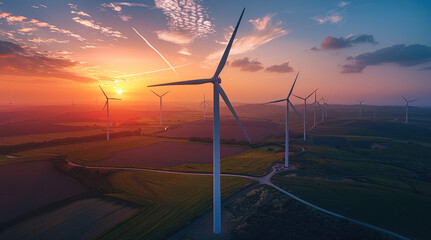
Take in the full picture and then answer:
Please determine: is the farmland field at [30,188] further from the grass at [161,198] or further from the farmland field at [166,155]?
the farmland field at [166,155]

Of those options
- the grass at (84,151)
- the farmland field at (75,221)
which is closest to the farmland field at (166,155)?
the grass at (84,151)

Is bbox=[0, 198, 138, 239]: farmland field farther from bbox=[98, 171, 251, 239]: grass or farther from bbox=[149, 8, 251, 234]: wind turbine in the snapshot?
bbox=[149, 8, 251, 234]: wind turbine

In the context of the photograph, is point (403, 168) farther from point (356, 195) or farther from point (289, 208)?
point (289, 208)

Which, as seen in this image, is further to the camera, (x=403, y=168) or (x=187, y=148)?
(x=187, y=148)

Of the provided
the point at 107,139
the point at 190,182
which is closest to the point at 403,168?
the point at 190,182

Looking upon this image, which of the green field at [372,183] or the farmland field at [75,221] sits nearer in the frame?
the farmland field at [75,221]

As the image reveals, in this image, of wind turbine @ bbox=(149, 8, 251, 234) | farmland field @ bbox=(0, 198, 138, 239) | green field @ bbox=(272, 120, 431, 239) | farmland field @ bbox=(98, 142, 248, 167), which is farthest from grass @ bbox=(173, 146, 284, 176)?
wind turbine @ bbox=(149, 8, 251, 234)
